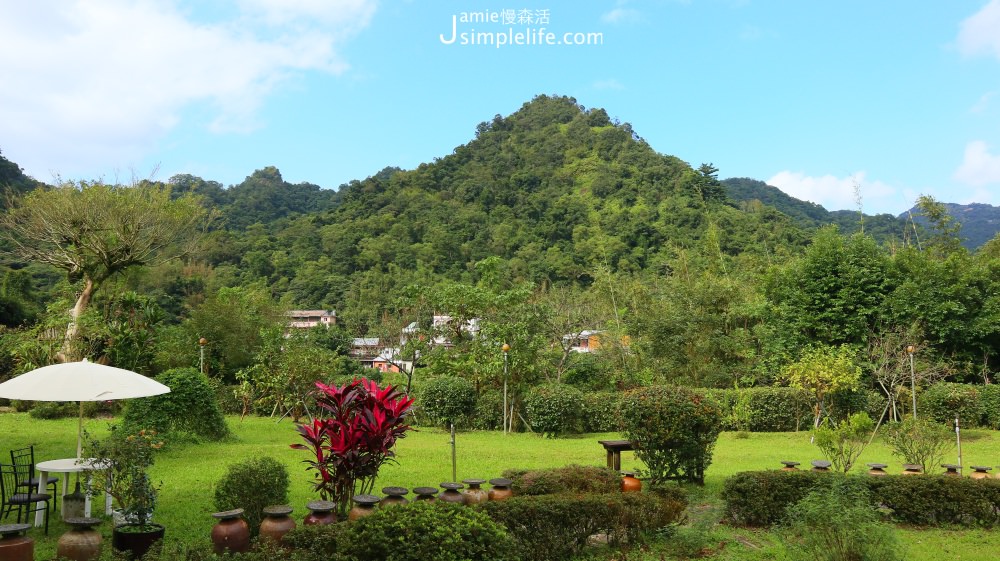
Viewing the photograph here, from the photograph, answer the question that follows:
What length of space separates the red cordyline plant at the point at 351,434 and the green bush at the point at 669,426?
3191 mm

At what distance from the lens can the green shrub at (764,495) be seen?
6742 mm

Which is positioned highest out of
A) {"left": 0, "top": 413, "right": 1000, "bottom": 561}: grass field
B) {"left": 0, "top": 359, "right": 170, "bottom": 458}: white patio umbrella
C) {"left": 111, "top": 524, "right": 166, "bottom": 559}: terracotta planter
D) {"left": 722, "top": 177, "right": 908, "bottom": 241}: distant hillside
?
{"left": 722, "top": 177, "right": 908, "bottom": 241}: distant hillside

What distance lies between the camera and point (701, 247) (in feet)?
101

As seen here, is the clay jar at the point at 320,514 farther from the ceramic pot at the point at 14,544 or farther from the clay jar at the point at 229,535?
the ceramic pot at the point at 14,544

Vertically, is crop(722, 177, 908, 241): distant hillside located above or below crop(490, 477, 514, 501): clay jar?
above

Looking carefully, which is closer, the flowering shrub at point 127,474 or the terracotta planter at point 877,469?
the flowering shrub at point 127,474

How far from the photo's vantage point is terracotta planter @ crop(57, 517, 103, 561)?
493cm

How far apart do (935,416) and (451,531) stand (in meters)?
13.9

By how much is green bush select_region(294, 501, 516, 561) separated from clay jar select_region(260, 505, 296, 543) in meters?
0.42

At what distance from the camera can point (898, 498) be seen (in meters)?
6.82

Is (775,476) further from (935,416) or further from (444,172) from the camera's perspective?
(444,172)

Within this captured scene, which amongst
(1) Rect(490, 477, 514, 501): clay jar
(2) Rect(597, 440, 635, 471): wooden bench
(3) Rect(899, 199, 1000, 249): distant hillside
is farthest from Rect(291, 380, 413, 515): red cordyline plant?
(3) Rect(899, 199, 1000, 249): distant hillside

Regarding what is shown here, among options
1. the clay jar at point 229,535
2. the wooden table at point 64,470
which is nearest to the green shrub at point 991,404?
the clay jar at point 229,535

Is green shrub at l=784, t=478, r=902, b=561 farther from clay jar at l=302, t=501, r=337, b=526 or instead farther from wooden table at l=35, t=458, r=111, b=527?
wooden table at l=35, t=458, r=111, b=527
